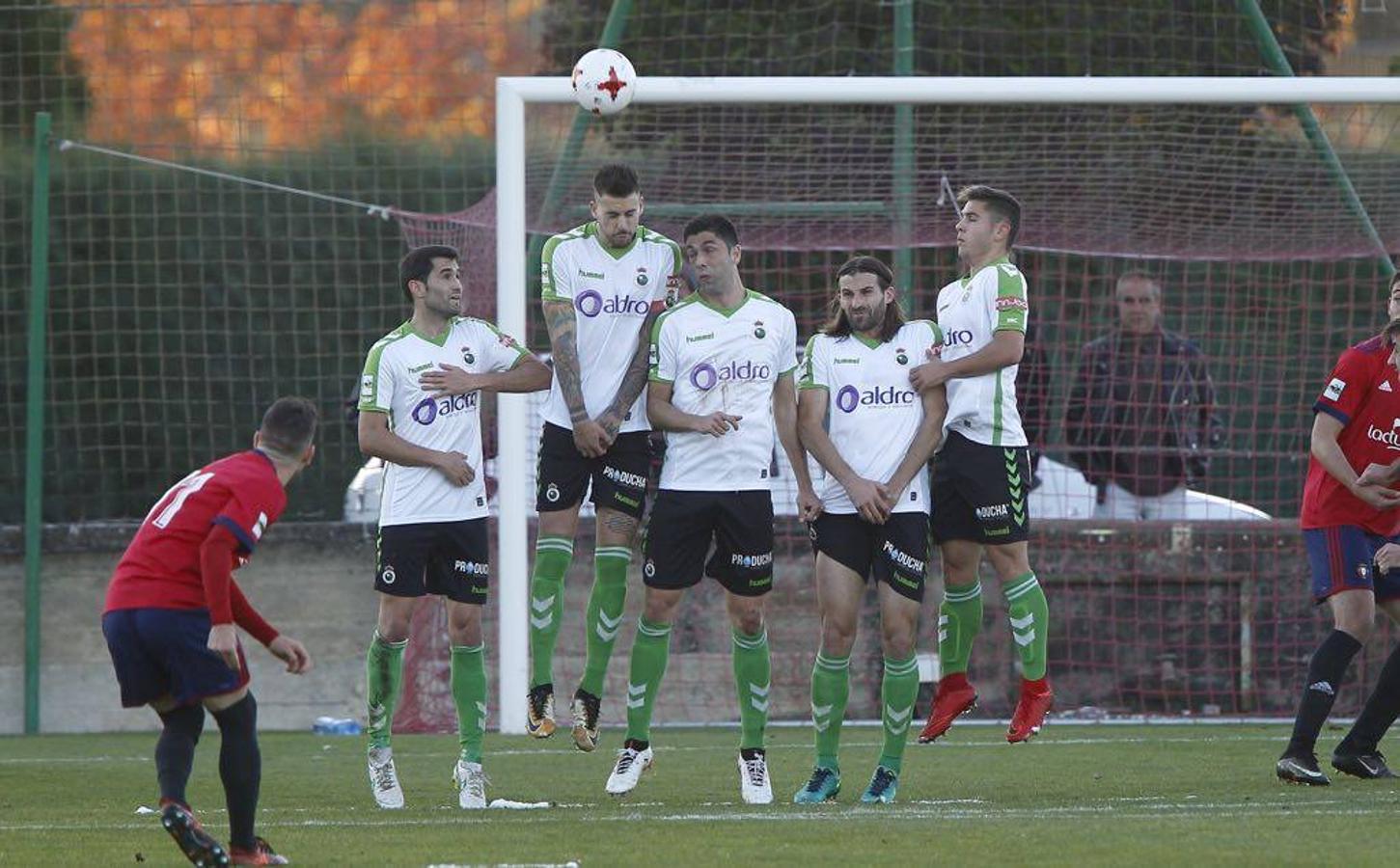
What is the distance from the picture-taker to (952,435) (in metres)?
10.2

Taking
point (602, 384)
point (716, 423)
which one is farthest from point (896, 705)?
point (602, 384)

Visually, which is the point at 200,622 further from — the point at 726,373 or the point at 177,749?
the point at 726,373

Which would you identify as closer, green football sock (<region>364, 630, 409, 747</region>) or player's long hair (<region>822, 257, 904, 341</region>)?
player's long hair (<region>822, 257, 904, 341</region>)

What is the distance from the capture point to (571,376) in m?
10.2

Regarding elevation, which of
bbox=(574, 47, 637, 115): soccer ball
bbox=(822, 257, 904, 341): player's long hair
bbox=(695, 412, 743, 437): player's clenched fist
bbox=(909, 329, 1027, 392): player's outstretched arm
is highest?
bbox=(574, 47, 637, 115): soccer ball

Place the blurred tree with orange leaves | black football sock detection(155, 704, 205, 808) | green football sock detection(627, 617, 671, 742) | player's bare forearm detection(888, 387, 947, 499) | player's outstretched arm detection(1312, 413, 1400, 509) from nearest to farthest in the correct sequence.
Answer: black football sock detection(155, 704, 205, 808)
player's bare forearm detection(888, 387, 947, 499)
player's outstretched arm detection(1312, 413, 1400, 509)
green football sock detection(627, 617, 671, 742)
the blurred tree with orange leaves

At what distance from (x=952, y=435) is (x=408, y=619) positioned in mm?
2622

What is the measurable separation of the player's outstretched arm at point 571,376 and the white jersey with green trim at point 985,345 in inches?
62.7

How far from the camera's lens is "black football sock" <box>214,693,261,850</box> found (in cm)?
756

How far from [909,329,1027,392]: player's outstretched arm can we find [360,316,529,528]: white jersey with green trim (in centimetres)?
204

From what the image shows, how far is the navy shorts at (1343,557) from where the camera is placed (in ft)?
33.0

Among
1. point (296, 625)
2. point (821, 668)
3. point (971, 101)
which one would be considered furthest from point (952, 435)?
point (296, 625)

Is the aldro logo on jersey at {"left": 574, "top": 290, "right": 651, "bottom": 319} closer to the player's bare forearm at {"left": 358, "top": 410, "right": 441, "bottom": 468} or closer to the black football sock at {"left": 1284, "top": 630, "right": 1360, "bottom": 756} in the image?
the player's bare forearm at {"left": 358, "top": 410, "right": 441, "bottom": 468}

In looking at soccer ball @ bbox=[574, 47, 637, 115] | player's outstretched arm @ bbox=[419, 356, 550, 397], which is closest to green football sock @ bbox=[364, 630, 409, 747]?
player's outstretched arm @ bbox=[419, 356, 550, 397]
